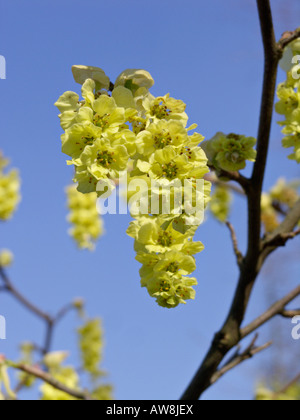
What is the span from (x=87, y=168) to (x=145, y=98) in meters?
0.29

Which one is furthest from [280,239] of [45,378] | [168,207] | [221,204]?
[221,204]

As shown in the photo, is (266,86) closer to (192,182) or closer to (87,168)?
(192,182)

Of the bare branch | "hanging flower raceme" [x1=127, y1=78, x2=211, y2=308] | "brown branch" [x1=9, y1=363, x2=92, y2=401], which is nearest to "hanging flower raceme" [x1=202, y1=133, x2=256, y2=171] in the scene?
"hanging flower raceme" [x1=127, y1=78, x2=211, y2=308]

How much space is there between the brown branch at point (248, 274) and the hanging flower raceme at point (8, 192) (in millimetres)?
4081

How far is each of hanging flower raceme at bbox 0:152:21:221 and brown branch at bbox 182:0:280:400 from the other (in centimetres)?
408

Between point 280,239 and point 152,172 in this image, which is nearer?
point 152,172

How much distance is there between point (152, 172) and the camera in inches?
48.3

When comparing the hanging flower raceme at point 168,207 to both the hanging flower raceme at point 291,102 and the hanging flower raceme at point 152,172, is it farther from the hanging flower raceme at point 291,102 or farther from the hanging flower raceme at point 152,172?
the hanging flower raceme at point 291,102

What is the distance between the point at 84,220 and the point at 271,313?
9.98ft

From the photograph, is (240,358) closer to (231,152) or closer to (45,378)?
(45,378)

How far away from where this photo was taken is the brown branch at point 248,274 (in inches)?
72.7

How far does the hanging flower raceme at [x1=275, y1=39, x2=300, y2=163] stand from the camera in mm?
1701

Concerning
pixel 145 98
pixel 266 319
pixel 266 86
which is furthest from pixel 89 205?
pixel 145 98

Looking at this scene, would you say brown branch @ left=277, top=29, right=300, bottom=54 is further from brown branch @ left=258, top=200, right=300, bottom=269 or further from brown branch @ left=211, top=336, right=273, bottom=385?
brown branch @ left=211, top=336, right=273, bottom=385
